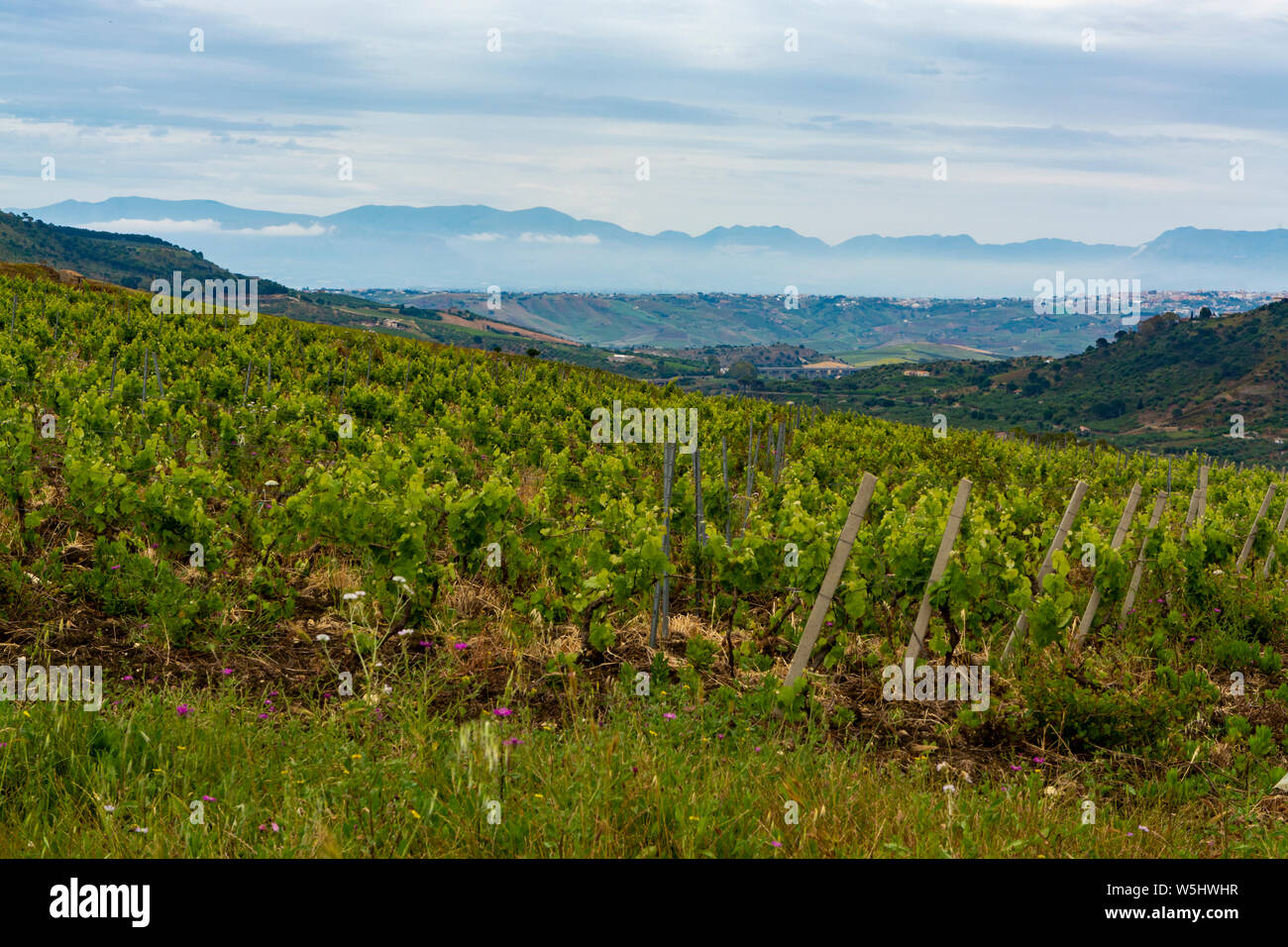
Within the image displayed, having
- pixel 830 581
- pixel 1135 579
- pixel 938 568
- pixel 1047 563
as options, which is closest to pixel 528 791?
pixel 830 581

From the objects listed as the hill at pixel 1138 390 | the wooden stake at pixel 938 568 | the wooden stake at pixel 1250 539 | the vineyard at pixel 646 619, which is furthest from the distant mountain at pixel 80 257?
the wooden stake at pixel 938 568

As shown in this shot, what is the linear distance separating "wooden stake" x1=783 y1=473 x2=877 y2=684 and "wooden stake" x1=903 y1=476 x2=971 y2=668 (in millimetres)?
846

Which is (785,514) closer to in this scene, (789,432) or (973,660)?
(973,660)

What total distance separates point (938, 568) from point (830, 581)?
1.01 meters

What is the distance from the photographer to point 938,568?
6.39m

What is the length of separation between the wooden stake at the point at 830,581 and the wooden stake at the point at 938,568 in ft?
2.78

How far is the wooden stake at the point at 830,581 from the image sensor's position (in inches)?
227

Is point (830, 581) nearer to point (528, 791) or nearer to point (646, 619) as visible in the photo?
point (646, 619)

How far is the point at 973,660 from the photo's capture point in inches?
279

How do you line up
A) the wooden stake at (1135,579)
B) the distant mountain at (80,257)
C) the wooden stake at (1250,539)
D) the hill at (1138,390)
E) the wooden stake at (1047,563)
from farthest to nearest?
the distant mountain at (80,257)
the hill at (1138,390)
the wooden stake at (1250,539)
the wooden stake at (1135,579)
the wooden stake at (1047,563)

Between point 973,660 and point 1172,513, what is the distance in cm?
910

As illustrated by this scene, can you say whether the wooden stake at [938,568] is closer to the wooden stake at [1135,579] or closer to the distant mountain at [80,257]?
the wooden stake at [1135,579]

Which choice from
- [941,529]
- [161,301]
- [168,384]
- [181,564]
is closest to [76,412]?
[181,564]

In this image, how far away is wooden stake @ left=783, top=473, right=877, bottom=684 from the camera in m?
5.77
